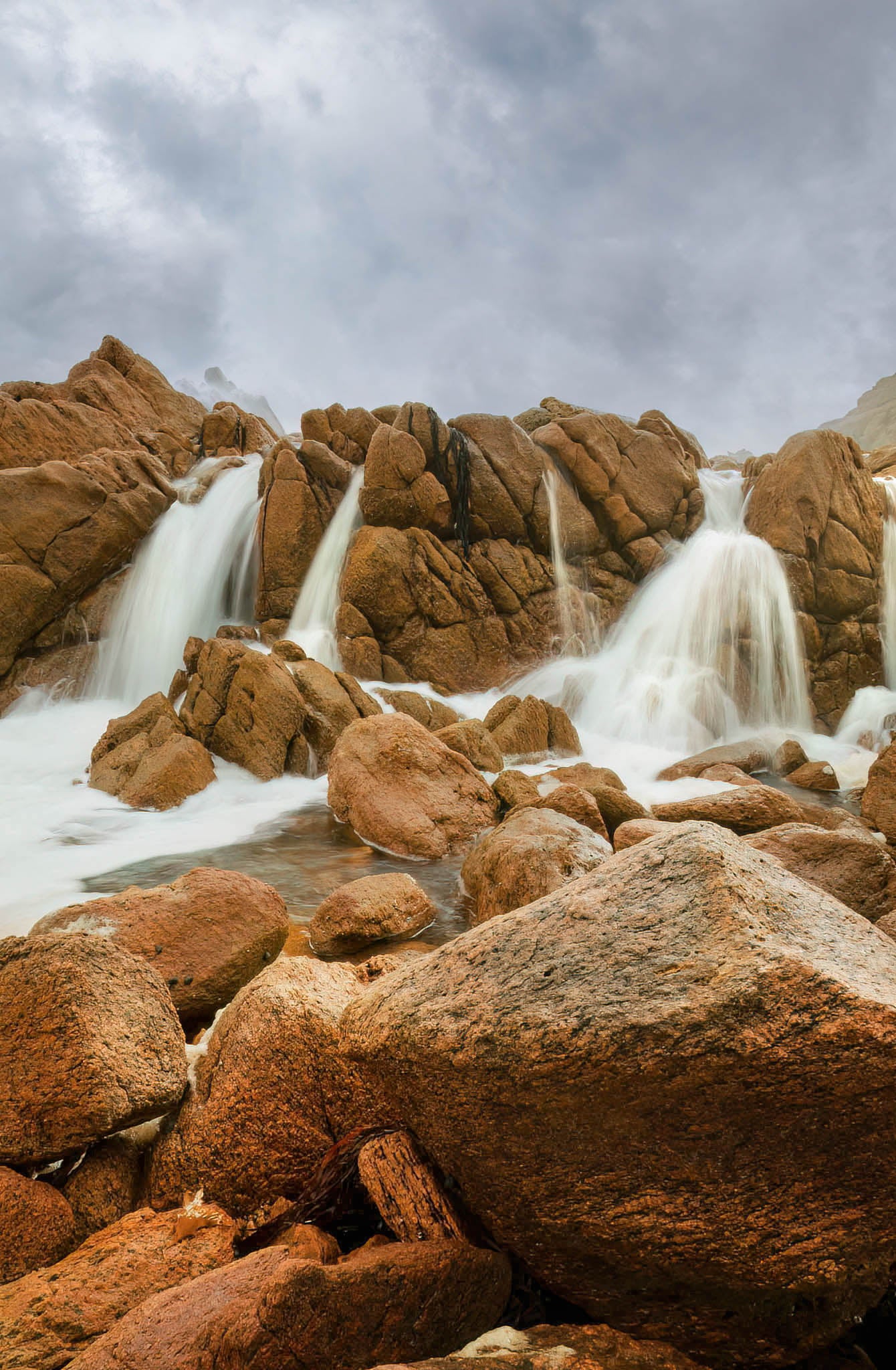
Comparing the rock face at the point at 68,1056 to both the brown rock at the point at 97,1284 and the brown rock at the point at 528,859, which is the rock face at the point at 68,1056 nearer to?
the brown rock at the point at 97,1284

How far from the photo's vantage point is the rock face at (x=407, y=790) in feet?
34.1

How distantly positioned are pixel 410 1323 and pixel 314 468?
74.2 ft

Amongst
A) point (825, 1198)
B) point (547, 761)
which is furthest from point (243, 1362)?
point (547, 761)

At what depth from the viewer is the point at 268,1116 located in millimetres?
3389

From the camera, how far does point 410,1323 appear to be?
229 centimetres

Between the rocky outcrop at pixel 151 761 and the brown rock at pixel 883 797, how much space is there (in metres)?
11.2

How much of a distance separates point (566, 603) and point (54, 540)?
51.4 feet

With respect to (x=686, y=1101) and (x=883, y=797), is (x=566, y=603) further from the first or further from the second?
(x=686, y=1101)

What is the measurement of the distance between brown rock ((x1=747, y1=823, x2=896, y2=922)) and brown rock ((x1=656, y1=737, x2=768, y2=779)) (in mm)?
8912

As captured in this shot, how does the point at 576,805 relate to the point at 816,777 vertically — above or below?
above

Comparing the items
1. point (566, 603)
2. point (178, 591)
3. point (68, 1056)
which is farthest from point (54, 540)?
point (68, 1056)

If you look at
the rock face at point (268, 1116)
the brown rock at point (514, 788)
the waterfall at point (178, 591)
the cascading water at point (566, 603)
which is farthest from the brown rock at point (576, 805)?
the waterfall at point (178, 591)

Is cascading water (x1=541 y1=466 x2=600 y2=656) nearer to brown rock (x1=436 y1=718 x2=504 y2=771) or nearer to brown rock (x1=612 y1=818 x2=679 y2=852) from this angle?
brown rock (x1=436 y1=718 x2=504 y2=771)

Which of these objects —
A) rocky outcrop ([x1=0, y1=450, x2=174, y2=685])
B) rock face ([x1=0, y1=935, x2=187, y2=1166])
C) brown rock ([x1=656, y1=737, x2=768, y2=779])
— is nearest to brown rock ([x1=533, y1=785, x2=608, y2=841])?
brown rock ([x1=656, y1=737, x2=768, y2=779])
